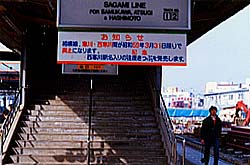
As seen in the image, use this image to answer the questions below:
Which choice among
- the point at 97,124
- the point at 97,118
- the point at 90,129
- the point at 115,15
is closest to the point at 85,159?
the point at 90,129

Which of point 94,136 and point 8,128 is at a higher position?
point 8,128

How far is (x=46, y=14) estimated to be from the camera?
1312 centimetres

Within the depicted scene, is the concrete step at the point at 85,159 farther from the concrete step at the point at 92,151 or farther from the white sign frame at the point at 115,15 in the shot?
the white sign frame at the point at 115,15

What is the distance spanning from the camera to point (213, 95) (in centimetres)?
6284

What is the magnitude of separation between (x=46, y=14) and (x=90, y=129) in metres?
3.25

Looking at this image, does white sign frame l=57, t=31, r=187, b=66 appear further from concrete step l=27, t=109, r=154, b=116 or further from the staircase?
concrete step l=27, t=109, r=154, b=116

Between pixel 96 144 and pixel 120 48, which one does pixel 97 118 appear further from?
pixel 120 48

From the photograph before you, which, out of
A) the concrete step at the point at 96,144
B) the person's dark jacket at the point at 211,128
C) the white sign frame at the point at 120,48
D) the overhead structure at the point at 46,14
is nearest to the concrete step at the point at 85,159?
the concrete step at the point at 96,144

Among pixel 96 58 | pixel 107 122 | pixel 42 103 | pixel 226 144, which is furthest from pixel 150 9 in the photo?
pixel 226 144

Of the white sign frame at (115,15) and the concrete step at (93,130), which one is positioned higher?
the white sign frame at (115,15)

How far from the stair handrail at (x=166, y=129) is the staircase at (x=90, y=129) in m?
0.20

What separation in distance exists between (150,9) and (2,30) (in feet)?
24.9

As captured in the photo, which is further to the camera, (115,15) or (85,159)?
(85,159)

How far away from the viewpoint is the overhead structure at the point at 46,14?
422 inches
